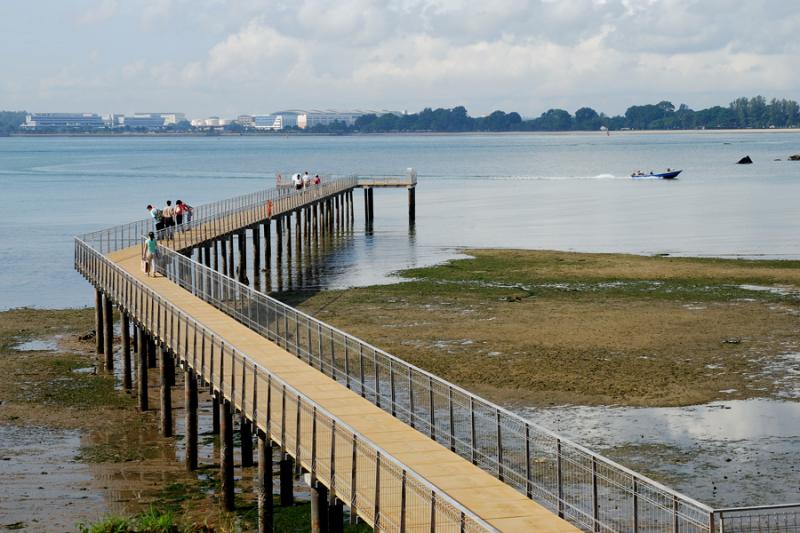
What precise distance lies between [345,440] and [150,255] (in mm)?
19685

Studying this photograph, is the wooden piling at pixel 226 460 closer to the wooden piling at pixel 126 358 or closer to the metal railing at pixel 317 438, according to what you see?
the metal railing at pixel 317 438

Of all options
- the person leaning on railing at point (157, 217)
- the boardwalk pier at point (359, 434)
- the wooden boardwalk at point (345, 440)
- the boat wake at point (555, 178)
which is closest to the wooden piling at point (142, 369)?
the boardwalk pier at point (359, 434)

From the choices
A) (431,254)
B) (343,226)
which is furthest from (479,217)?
(431,254)

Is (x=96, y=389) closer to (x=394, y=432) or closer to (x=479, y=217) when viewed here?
(x=394, y=432)

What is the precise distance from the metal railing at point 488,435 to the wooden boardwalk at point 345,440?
1.40 ft

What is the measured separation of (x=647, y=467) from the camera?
1059 inches

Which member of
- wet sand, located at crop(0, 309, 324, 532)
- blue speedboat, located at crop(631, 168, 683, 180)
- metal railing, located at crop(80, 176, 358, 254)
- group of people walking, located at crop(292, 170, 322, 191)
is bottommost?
wet sand, located at crop(0, 309, 324, 532)

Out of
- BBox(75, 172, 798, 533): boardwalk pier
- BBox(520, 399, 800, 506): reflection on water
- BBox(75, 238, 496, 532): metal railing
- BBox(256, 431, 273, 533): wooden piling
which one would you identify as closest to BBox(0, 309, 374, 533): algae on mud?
BBox(75, 172, 798, 533): boardwalk pier

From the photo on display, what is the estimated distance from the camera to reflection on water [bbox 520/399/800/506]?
25.4 m

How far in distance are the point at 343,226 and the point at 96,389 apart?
50859mm

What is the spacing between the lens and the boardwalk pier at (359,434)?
17531mm

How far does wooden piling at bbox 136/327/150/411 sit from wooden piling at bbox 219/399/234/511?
8.16 meters

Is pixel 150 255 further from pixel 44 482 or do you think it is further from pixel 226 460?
pixel 226 460

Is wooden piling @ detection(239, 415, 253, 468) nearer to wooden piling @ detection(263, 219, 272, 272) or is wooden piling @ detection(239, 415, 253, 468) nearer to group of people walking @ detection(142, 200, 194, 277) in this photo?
group of people walking @ detection(142, 200, 194, 277)
